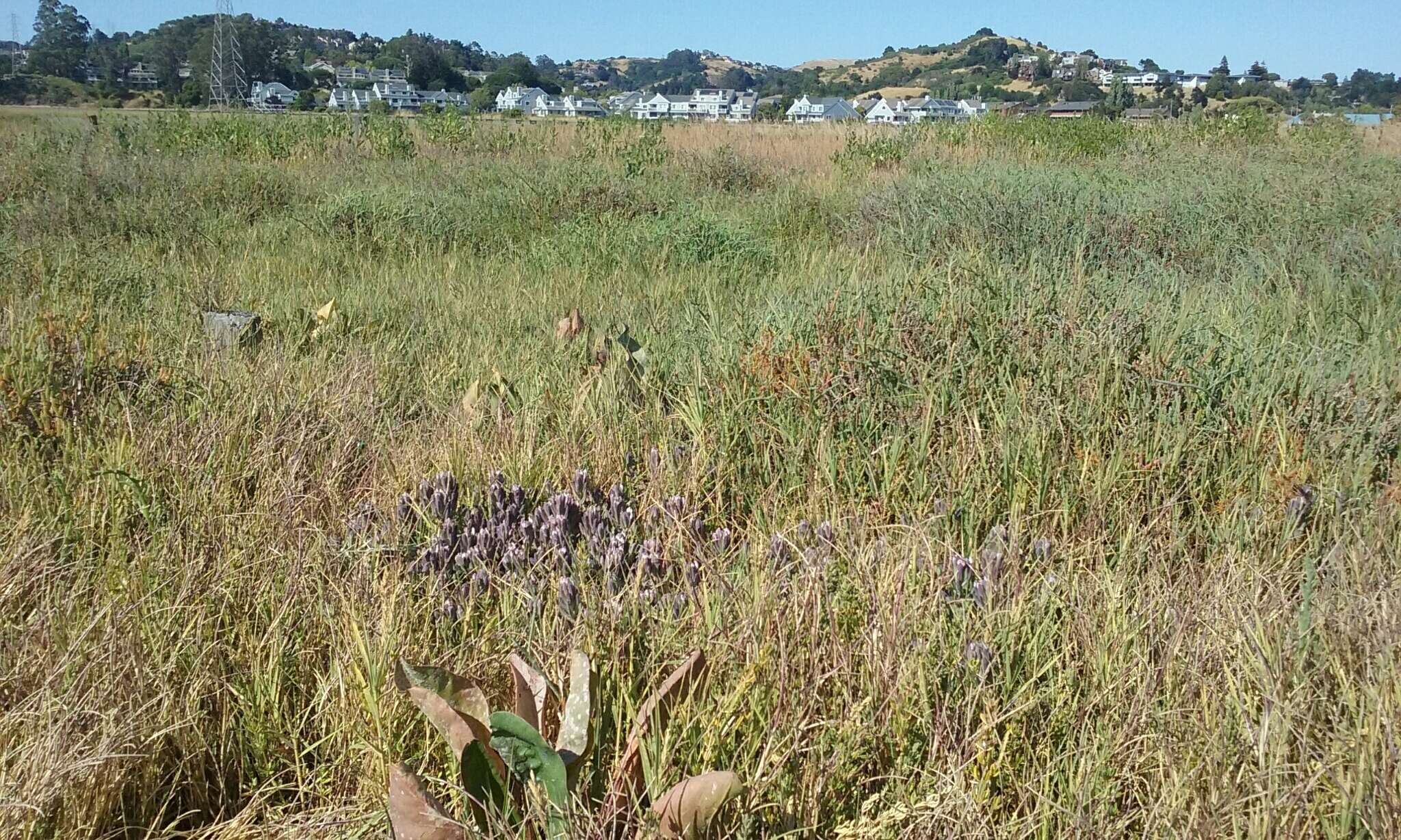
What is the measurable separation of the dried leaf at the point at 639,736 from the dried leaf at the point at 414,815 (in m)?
0.23

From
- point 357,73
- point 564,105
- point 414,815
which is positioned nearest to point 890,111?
point 564,105

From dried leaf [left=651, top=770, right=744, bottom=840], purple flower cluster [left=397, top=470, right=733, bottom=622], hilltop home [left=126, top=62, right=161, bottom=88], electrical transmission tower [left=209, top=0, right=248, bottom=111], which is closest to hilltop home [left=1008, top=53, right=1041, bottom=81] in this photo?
hilltop home [left=126, top=62, right=161, bottom=88]

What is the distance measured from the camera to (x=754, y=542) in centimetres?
245

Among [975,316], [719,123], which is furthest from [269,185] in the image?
[719,123]

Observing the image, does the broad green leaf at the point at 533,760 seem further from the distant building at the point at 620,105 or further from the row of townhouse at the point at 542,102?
the row of townhouse at the point at 542,102

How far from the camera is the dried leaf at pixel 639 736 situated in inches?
59.7

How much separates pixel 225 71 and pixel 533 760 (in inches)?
876

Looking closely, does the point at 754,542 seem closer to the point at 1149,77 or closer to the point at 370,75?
the point at 370,75

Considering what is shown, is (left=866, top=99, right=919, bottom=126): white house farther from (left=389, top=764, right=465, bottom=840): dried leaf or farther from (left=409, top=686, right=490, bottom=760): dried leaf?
(left=389, top=764, right=465, bottom=840): dried leaf

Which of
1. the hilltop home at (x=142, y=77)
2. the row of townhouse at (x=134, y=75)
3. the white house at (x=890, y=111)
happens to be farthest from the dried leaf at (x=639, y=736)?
the hilltop home at (x=142, y=77)

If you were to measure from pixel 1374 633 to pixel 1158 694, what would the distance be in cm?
41

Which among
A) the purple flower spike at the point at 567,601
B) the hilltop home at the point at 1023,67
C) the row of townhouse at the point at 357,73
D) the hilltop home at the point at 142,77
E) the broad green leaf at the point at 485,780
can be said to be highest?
the hilltop home at the point at 1023,67

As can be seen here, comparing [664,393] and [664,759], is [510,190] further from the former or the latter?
[664,759]

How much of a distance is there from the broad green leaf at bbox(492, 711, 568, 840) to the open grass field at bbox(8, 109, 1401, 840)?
5cm
